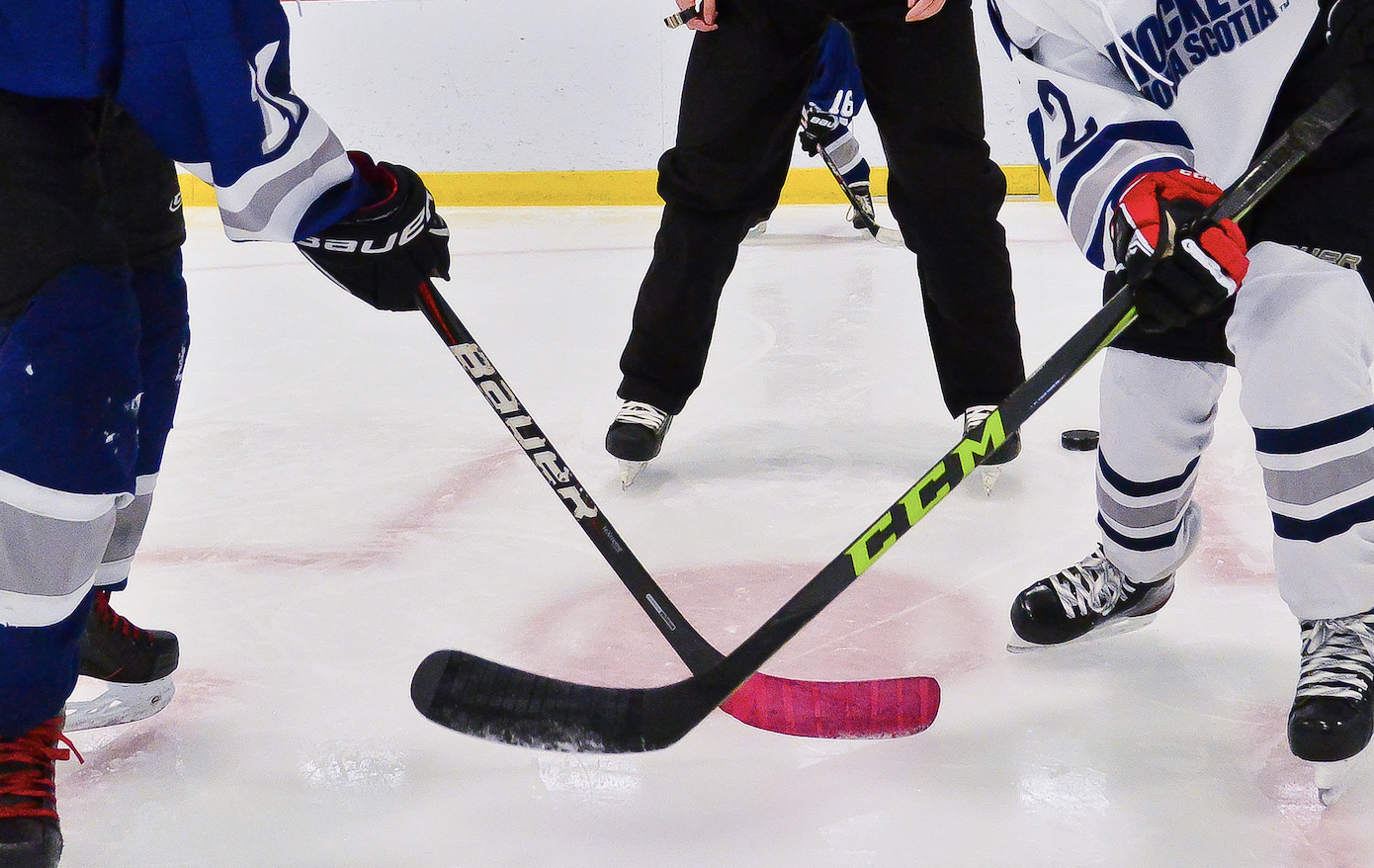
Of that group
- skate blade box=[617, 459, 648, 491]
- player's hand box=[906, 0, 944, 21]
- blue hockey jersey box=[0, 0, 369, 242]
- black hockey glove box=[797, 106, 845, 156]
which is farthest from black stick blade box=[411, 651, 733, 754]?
black hockey glove box=[797, 106, 845, 156]

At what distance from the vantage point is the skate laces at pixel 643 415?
5.82 ft

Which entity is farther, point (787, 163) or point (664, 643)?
point (787, 163)

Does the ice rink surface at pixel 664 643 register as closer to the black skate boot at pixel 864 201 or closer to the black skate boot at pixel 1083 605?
the black skate boot at pixel 1083 605

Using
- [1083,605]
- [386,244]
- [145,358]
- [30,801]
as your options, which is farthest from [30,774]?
[1083,605]

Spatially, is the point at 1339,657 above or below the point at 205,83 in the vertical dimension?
below

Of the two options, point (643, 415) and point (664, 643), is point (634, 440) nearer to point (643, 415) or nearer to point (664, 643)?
point (643, 415)

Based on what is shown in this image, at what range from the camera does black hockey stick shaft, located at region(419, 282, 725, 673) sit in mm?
1050

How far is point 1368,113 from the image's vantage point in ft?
3.17

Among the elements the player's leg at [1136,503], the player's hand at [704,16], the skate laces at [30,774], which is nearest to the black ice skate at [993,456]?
the player's leg at [1136,503]

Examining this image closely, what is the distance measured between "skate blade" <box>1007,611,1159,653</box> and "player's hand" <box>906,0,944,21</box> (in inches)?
32.4

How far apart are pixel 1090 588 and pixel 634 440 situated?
0.74 m

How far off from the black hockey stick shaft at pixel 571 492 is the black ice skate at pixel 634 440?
2.05 ft

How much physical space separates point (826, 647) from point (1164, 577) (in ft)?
1.17

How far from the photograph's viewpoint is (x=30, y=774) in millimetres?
896
